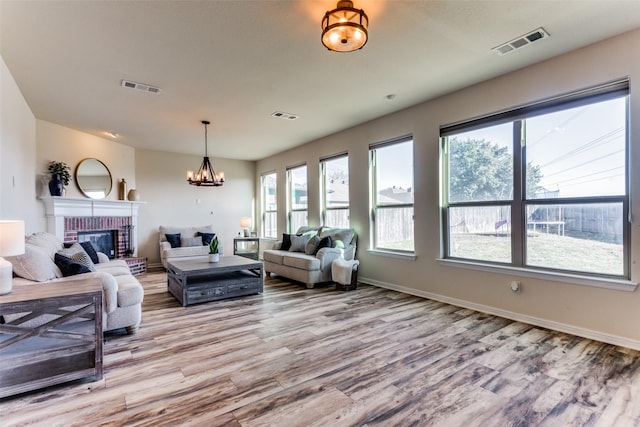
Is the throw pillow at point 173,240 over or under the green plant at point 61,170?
under

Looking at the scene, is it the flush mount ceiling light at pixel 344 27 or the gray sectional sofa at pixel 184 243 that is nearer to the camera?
the flush mount ceiling light at pixel 344 27

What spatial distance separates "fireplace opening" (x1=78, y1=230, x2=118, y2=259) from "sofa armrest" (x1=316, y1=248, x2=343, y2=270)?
4.55m

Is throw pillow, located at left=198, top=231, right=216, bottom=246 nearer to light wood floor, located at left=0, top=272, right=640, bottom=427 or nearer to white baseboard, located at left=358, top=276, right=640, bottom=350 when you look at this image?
light wood floor, located at left=0, top=272, right=640, bottom=427

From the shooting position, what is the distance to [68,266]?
3076 mm

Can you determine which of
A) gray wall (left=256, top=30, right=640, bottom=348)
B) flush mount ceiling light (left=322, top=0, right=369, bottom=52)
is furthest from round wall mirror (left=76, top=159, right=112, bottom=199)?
flush mount ceiling light (left=322, top=0, right=369, bottom=52)

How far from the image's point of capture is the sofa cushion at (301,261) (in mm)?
4988

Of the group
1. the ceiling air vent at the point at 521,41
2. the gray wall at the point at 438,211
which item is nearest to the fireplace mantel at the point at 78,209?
the gray wall at the point at 438,211

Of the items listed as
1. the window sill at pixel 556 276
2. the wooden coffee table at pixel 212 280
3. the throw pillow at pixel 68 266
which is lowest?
the wooden coffee table at pixel 212 280

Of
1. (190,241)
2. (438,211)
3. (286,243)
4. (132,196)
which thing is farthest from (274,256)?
(132,196)

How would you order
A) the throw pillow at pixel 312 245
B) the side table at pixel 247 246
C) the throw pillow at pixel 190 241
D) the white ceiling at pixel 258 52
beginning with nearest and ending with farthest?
the white ceiling at pixel 258 52
the throw pillow at pixel 312 245
the throw pillow at pixel 190 241
the side table at pixel 247 246

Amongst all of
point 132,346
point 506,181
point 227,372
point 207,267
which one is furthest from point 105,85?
point 506,181

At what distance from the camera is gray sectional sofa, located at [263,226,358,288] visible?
5.04 metres

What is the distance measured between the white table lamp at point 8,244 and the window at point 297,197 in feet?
17.0

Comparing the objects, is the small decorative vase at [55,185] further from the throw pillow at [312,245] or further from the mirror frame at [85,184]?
the throw pillow at [312,245]
